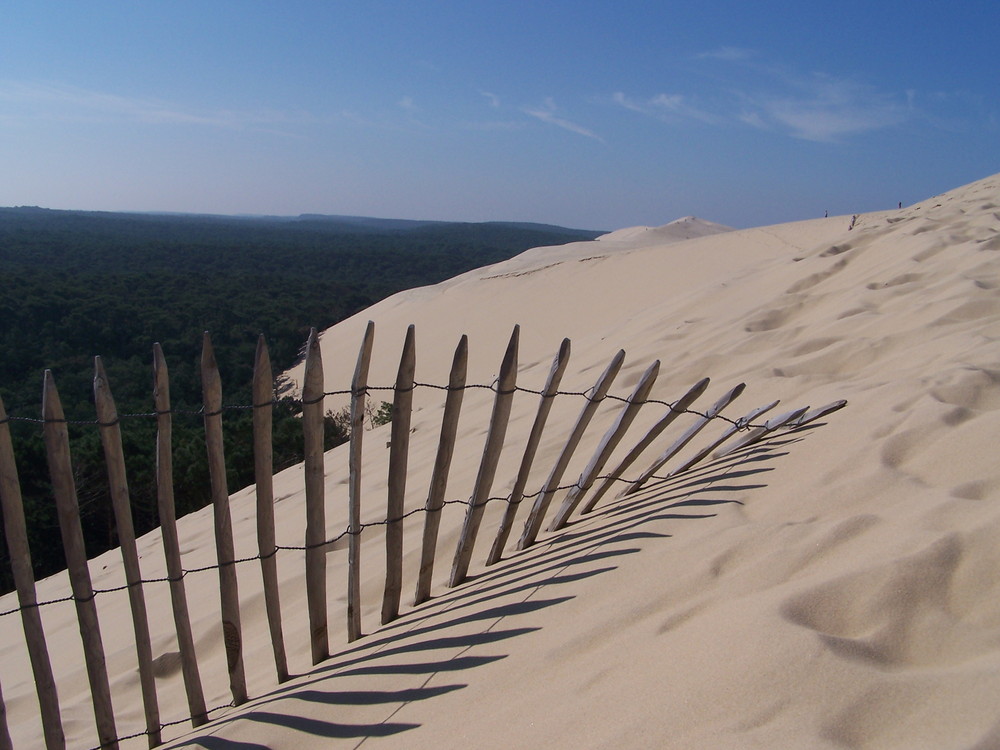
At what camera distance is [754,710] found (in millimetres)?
1685

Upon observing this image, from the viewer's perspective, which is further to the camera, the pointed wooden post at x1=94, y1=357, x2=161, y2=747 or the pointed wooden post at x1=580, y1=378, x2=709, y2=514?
the pointed wooden post at x1=580, y1=378, x2=709, y2=514

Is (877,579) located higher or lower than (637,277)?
lower

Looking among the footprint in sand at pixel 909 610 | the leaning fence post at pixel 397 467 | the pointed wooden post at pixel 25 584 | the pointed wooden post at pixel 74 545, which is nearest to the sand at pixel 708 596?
the footprint in sand at pixel 909 610

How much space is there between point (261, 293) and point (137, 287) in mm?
5287

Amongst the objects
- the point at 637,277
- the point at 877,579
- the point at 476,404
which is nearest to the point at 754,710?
the point at 877,579

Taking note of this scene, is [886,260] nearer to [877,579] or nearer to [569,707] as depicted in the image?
[877,579]

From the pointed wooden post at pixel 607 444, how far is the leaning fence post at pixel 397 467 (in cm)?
92

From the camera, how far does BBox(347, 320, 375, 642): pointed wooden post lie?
2.84 m

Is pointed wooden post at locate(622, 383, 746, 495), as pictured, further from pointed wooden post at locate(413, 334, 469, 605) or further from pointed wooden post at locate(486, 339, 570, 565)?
pointed wooden post at locate(413, 334, 469, 605)

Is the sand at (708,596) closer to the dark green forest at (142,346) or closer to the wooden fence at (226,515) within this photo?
the wooden fence at (226,515)

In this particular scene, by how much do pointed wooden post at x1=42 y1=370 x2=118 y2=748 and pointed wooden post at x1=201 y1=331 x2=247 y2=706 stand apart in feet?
1.38

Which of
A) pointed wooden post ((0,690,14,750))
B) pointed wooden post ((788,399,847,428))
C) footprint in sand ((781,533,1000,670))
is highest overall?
pointed wooden post ((788,399,847,428))

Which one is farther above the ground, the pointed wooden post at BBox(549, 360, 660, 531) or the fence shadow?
the pointed wooden post at BBox(549, 360, 660, 531)

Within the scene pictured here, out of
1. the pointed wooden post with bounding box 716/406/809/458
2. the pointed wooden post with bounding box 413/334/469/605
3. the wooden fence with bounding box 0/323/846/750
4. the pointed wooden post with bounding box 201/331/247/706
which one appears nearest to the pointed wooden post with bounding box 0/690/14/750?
the wooden fence with bounding box 0/323/846/750
